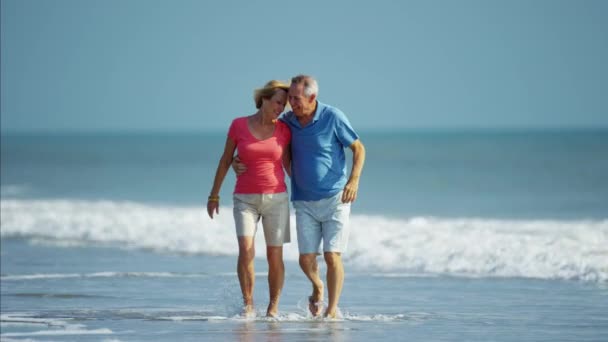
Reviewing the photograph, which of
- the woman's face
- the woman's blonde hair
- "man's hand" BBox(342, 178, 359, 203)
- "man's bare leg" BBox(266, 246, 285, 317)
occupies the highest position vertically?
the woman's blonde hair

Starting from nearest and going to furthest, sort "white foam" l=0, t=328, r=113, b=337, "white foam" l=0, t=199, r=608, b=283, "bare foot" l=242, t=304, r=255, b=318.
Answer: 1. "white foam" l=0, t=328, r=113, b=337
2. "bare foot" l=242, t=304, r=255, b=318
3. "white foam" l=0, t=199, r=608, b=283

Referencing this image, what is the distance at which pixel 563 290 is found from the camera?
988 cm

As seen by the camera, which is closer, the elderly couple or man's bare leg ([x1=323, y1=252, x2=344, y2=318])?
the elderly couple

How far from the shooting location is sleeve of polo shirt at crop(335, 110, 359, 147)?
24.8ft

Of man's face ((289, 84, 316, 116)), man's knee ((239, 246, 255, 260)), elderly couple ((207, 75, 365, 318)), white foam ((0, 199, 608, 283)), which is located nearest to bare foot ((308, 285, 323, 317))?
elderly couple ((207, 75, 365, 318))

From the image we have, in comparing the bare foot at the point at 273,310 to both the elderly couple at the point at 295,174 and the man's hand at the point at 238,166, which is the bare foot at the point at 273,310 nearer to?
the elderly couple at the point at 295,174

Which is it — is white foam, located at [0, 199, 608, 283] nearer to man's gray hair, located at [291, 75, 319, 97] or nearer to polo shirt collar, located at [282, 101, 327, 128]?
polo shirt collar, located at [282, 101, 327, 128]

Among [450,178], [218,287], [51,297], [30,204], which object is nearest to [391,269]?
[218,287]

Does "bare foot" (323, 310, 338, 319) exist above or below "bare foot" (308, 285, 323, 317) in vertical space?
below

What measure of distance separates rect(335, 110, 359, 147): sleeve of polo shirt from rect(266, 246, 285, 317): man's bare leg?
92 cm

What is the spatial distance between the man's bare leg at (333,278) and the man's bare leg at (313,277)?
9 centimetres

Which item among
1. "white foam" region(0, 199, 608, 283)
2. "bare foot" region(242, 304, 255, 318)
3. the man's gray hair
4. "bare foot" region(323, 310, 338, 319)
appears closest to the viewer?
the man's gray hair

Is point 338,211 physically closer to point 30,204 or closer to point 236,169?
point 236,169

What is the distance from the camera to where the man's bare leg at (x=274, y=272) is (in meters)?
7.86
